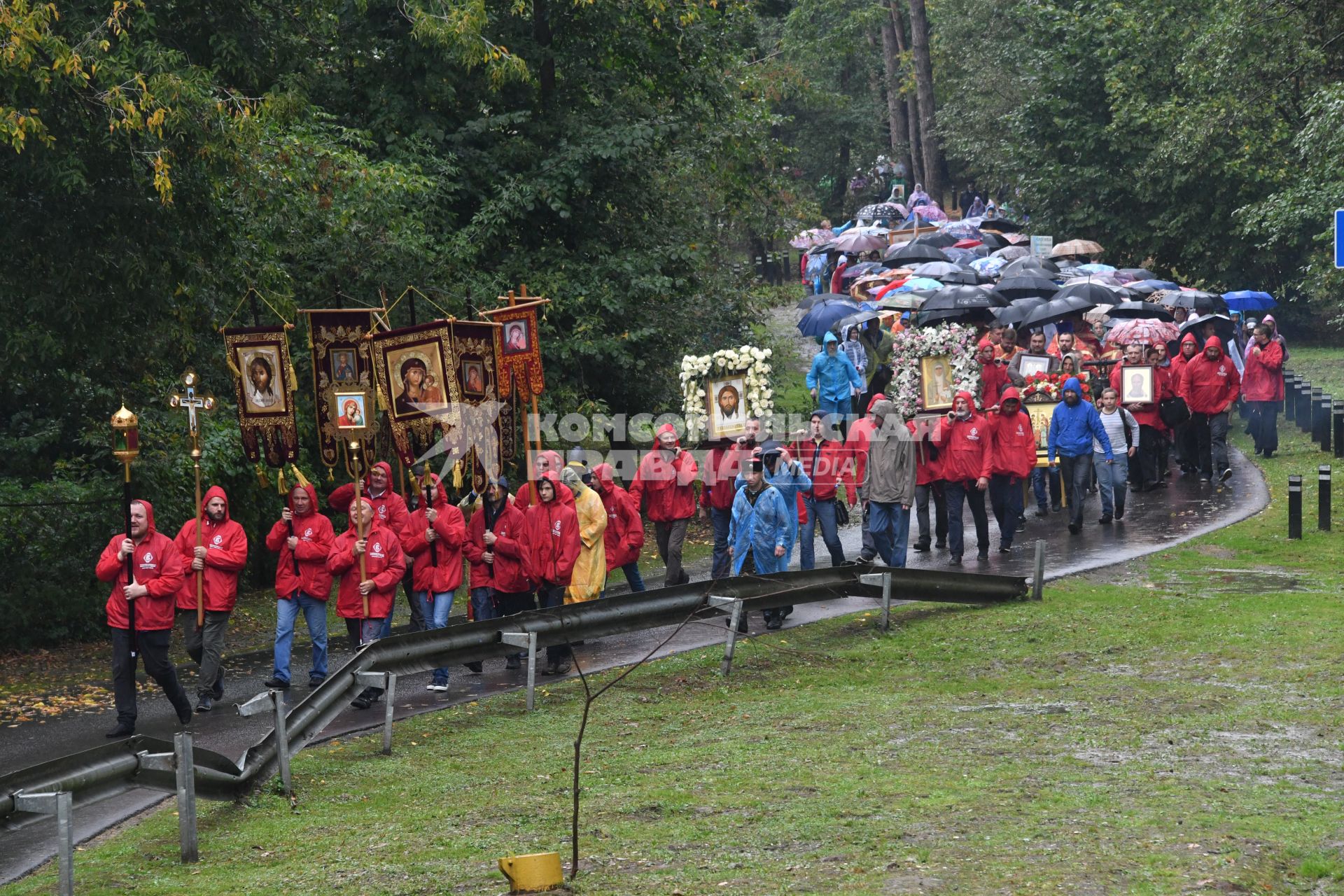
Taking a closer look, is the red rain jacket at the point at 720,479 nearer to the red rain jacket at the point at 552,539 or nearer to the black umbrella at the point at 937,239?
the red rain jacket at the point at 552,539

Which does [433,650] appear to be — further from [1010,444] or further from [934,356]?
[934,356]

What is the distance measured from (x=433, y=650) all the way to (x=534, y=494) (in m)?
2.40

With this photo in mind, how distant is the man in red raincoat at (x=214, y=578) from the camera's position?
13.6m

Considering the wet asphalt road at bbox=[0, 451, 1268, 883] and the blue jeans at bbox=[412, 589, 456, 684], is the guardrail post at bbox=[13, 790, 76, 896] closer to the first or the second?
the wet asphalt road at bbox=[0, 451, 1268, 883]

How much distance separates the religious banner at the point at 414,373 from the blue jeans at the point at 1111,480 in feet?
33.7

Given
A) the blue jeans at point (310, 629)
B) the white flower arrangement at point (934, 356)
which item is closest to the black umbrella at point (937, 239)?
the white flower arrangement at point (934, 356)

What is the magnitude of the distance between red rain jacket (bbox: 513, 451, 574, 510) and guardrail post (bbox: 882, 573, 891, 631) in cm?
323

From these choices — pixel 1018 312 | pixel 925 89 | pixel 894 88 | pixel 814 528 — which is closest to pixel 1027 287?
pixel 1018 312

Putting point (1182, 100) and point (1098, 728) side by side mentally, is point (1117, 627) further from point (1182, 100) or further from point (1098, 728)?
point (1182, 100)

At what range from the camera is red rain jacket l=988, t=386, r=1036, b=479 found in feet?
63.0

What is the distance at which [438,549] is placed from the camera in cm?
1449

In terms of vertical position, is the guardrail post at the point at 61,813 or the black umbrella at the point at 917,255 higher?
the black umbrella at the point at 917,255

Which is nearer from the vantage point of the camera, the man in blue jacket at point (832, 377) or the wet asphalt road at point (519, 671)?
the wet asphalt road at point (519, 671)

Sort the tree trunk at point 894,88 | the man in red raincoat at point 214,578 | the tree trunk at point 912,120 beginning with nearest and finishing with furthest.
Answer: the man in red raincoat at point 214,578, the tree trunk at point 894,88, the tree trunk at point 912,120
